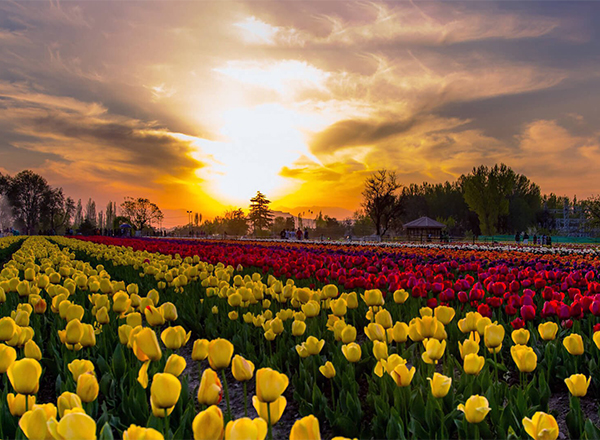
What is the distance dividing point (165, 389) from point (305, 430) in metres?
0.64

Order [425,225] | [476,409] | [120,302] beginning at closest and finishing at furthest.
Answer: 1. [476,409]
2. [120,302]
3. [425,225]

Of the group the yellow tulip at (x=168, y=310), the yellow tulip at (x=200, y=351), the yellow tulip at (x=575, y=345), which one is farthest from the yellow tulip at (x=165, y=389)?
→ the yellow tulip at (x=575, y=345)

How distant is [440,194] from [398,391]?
81.7 meters

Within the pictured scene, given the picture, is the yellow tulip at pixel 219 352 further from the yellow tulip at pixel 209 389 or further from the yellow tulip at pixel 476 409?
the yellow tulip at pixel 476 409

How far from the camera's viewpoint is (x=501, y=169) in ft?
193

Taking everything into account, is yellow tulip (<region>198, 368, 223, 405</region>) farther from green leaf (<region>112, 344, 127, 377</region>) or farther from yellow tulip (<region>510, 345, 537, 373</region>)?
green leaf (<region>112, 344, 127, 377</region>)

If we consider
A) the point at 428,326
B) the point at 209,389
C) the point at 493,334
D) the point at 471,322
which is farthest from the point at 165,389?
the point at 471,322

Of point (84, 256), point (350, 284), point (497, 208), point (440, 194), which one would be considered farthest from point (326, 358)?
point (440, 194)

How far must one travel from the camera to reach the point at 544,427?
147 centimetres

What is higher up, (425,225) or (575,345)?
(425,225)

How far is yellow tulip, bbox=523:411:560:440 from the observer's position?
1.45 metres

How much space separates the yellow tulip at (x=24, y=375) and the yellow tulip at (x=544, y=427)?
184cm

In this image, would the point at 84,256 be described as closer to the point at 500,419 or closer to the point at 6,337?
the point at 6,337

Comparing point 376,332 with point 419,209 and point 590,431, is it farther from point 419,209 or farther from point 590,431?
point 419,209
